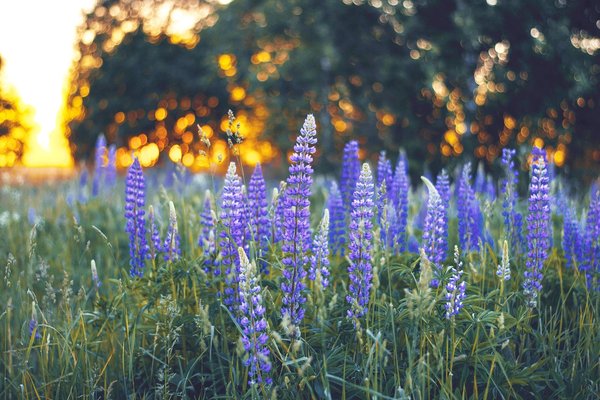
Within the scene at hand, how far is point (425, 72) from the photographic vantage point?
15289 mm

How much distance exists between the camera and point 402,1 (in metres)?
15.9

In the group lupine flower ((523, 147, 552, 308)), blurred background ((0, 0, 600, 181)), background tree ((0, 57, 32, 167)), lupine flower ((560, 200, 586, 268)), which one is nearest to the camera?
lupine flower ((523, 147, 552, 308))

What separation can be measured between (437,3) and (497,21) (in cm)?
190

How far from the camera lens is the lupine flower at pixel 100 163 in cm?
757

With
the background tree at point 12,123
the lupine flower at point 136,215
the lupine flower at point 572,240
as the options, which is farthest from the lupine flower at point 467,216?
the background tree at point 12,123

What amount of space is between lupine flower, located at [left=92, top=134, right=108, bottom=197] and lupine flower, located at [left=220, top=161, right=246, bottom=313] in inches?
184

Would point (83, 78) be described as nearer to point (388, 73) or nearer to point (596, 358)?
point (388, 73)

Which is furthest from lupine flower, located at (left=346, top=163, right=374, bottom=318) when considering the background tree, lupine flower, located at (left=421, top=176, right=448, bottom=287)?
the background tree

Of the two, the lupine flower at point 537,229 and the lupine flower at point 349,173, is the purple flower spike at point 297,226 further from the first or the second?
the lupine flower at point 349,173

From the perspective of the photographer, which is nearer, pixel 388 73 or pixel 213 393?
pixel 213 393

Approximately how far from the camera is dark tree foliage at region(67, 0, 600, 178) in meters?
14.8

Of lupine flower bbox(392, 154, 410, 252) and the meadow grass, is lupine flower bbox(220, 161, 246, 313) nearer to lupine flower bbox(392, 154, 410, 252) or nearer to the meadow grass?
the meadow grass

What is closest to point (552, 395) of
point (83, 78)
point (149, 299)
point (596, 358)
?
point (596, 358)

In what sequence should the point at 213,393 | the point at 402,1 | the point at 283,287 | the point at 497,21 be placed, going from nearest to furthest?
the point at 283,287, the point at 213,393, the point at 497,21, the point at 402,1
